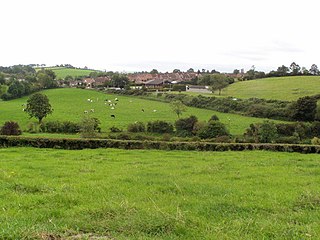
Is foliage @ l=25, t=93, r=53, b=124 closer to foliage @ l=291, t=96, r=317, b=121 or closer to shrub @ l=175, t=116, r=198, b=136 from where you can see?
shrub @ l=175, t=116, r=198, b=136

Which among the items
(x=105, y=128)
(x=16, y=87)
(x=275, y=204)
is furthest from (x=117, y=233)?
(x=16, y=87)

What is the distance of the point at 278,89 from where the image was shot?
101 m

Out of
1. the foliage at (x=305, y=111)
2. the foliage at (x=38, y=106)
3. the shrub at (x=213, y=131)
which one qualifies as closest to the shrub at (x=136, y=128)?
the shrub at (x=213, y=131)

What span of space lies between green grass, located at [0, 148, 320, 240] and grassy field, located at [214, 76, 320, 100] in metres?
75.2

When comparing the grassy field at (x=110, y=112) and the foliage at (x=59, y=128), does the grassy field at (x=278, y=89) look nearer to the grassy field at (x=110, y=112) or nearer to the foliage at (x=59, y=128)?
the grassy field at (x=110, y=112)

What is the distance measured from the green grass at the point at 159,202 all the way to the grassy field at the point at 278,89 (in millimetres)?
75197

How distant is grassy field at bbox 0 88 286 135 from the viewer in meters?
69.8

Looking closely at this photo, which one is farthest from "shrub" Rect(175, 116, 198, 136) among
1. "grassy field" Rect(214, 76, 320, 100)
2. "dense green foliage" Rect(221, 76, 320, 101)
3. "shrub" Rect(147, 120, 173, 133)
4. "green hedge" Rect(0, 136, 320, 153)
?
"grassy field" Rect(214, 76, 320, 100)

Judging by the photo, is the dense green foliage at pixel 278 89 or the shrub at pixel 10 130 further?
the dense green foliage at pixel 278 89

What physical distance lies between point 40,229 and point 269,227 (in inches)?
196

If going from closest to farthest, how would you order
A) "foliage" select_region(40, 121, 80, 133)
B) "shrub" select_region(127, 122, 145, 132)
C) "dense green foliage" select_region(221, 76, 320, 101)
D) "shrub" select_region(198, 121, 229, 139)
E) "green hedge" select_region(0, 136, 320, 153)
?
"green hedge" select_region(0, 136, 320, 153) < "shrub" select_region(198, 121, 229, 139) < "foliage" select_region(40, 121, 80, 133) < "shrub" select_region(127, 122, 145, 132) < "dense green foliage" select_region(221, 76, 320, 101)

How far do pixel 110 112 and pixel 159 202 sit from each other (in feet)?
253

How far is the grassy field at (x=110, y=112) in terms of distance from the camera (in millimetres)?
69750

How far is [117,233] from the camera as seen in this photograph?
7.65 metres
